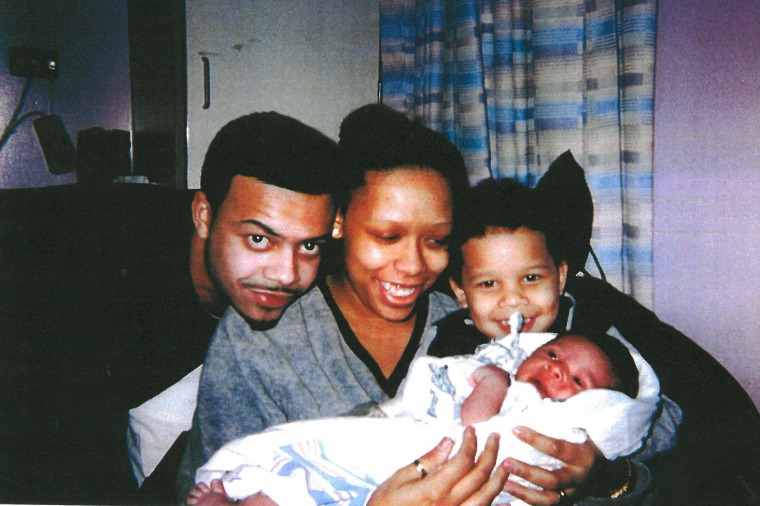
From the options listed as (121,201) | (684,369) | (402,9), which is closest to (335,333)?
(121,201)

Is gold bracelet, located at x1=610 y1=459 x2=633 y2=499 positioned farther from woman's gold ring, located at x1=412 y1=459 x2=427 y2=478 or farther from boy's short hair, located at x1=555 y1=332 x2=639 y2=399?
woman's gold ring, located at x1=412 y1=459 x2=427 y2=478

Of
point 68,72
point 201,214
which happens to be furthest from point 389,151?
point 68,72

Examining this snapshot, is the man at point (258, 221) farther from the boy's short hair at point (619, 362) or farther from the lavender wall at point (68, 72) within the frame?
the boy's short hair at point (619, 362)

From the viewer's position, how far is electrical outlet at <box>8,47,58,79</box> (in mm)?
1109

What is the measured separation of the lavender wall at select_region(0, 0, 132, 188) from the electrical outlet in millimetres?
11

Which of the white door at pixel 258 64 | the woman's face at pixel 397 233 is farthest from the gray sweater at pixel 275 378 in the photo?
the white door at pixel 258 64

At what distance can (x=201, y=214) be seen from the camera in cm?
96

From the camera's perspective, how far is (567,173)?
108 cm

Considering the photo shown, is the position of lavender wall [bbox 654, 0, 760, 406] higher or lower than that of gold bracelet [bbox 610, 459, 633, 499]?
higher

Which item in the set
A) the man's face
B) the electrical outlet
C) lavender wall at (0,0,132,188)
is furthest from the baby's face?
the electrical outlet

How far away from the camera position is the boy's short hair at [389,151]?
94 centimetres

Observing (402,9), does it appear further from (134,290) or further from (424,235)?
(134,290)

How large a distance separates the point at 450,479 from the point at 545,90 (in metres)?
0.89

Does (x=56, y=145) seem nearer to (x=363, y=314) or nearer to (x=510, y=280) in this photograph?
(x=363, y=314)
